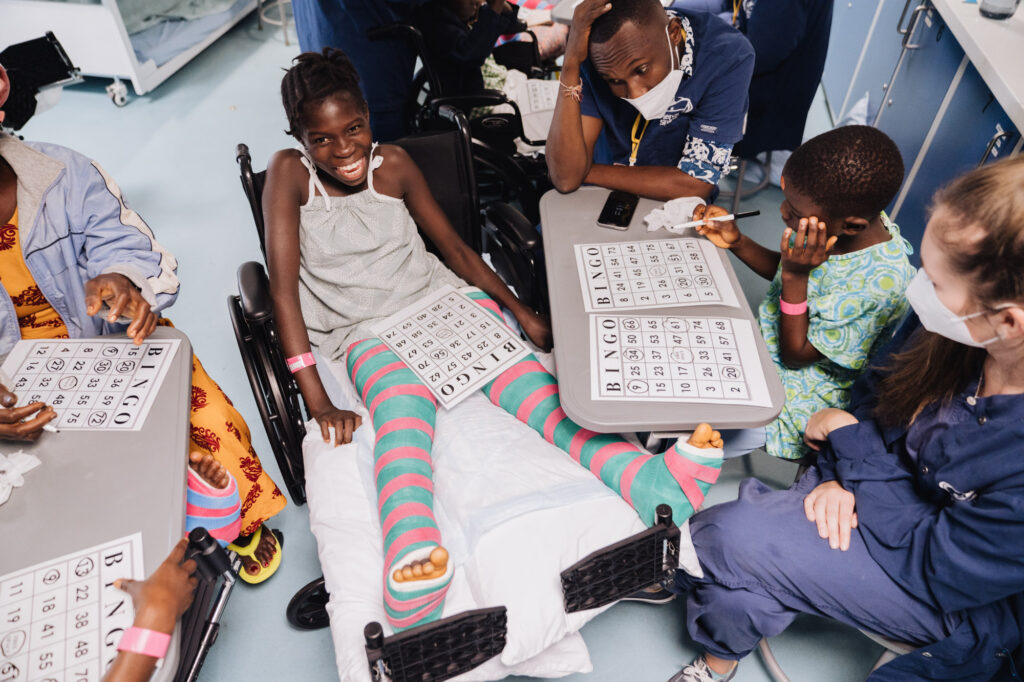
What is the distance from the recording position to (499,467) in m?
1.29

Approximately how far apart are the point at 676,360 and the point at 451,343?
513 millimetres

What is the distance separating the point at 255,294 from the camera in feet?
4.35

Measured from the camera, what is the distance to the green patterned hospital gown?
1254 mm

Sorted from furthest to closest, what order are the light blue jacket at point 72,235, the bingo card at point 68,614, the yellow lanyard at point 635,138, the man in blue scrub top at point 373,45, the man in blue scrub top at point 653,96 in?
the man in blue scrub top at point 373,45
the yellow lanyard at point 635,138
the man in blue scrub top at point 653,96
the light blue jacket at point 72,235
the bingo card at point 68,614

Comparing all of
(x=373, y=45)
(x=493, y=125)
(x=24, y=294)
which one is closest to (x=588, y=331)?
(x=24, y=294)

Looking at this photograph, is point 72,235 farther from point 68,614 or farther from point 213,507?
point 68,614

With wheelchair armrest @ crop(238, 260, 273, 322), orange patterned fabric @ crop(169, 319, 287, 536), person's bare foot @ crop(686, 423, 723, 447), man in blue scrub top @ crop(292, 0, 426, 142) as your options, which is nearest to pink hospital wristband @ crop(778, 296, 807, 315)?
person's bare foot @ crop(686, 423, 723, 447)

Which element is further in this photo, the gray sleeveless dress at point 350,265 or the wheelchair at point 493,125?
the wheelchair at point 493,125

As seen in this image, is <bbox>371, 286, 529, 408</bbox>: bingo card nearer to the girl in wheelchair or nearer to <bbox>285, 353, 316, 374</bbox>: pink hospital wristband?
the girl in wheelchair

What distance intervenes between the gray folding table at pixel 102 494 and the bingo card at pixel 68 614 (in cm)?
2

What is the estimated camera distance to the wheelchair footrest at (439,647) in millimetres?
938

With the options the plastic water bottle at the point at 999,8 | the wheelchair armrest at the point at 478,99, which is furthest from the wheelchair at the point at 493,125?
the plastic water bottle at the point at 999,8

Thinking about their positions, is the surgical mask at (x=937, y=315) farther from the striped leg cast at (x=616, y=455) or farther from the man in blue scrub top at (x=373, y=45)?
the man in blue scrub top at (x=373, y=45)

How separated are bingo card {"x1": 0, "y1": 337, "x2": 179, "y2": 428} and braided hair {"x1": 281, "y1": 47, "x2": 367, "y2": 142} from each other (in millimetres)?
557
